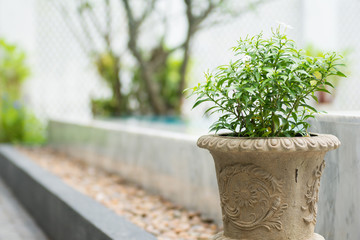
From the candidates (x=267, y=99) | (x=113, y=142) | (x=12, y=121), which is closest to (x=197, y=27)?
(x=113, y=142)

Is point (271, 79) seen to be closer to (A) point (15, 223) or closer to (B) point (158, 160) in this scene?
(B) point (158, 160)

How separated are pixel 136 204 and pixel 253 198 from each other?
1.67 meters

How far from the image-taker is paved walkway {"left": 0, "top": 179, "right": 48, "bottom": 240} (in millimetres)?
2969

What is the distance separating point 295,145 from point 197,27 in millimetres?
3505

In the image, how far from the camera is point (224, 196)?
151 centimetres

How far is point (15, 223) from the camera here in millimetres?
3275

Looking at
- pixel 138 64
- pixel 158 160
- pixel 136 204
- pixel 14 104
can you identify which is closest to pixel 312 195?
pixel 136 204

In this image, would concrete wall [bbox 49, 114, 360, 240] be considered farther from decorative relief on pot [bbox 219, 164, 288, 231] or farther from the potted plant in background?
decorative relief on pot [bbox 219, 164, 288, 231]

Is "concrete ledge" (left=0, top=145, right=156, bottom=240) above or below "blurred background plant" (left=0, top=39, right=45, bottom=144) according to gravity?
below

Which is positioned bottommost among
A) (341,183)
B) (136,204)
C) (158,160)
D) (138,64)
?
(136,204)

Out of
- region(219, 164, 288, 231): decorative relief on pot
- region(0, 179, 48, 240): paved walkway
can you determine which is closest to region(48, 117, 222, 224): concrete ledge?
region(0, 179, 48, 240): paved walkway

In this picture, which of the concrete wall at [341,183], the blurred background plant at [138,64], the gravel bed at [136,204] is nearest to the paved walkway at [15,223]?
the gravel bed at [136,204]

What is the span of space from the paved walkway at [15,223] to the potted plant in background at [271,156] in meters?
1.82

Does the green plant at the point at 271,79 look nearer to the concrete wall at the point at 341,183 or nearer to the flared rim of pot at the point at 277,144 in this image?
the flared rim of pot at the point at 277,144
